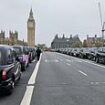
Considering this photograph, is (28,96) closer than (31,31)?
Yes

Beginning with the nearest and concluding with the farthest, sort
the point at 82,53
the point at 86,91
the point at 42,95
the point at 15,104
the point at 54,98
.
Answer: the point at 15,104
the point at 54,98
the point at 42,95
the point at 86,91
the point at 82,53

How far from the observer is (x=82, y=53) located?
167ft

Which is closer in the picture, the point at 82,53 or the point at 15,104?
the point at 15,104

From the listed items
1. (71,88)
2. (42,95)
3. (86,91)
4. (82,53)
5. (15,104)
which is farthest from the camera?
(82,53)

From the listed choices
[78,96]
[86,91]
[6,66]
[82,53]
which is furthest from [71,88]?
[82,53]

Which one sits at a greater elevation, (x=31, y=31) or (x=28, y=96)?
(x=31, y=31)

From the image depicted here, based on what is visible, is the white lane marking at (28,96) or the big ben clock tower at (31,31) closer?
the white lane marking at (28,96)

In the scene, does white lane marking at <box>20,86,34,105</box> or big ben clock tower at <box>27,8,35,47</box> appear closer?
white lane marking at <box>20,86,34,105</box>

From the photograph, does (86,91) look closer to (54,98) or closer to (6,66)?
(54,98)

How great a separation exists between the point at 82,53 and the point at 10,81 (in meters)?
40.5

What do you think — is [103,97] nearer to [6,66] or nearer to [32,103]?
[32,103]

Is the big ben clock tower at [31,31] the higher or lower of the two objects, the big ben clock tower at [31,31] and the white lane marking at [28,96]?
the higher

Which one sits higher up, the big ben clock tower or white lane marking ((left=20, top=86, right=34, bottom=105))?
→ the big ben clock tower

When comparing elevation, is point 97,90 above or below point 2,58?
below
